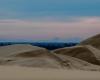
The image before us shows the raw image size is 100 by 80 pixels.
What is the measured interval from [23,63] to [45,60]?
44 cm

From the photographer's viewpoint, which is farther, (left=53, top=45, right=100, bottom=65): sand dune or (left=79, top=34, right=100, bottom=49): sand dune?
(left=79, top=34, right=100, bottom=49): sand dune

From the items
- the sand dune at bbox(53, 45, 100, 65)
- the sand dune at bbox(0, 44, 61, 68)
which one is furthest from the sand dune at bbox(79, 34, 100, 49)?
the sand dune at bbox(0, 44, 61, 68)

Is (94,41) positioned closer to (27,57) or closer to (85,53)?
(85,53)

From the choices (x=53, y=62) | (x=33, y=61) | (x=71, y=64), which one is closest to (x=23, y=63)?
(x=33, y=61)

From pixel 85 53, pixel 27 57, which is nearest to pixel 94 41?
pixel 85 53

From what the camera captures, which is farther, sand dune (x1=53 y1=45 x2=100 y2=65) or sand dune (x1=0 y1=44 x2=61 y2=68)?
sand dune (x1=53 y1=45 x2=100 y2=65)

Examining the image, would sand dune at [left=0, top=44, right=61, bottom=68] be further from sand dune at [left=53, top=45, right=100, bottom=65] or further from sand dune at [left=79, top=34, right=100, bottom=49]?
sand dune at [left=79, top=34, right=100, bottom=49]

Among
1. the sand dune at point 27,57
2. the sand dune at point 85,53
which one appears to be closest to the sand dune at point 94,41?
the sand dune at point 85,53

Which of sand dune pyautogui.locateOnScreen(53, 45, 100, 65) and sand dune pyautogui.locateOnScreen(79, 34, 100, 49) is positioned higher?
sand dune pyautogui.locateOnScreen(79, 34, 100, 49)

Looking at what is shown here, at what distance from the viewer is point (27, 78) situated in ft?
9.59

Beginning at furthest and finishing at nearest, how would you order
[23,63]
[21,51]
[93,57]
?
[93,57], [21,51], [23,63]

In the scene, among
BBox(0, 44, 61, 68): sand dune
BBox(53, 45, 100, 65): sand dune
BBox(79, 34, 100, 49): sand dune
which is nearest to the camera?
BBox(0, 44, 61, 68): sand dune

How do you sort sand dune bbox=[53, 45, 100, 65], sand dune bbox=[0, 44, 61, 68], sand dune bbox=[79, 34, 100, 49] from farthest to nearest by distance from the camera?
1. sand dune bbox=[79, 34, 100, 49]
2. sand dune bbox=[53, 45, 100, 65]
3. sand dune bbox=[0, 44, 61, 68]

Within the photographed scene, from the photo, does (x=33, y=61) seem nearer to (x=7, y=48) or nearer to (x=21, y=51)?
(x=21, y=51)
